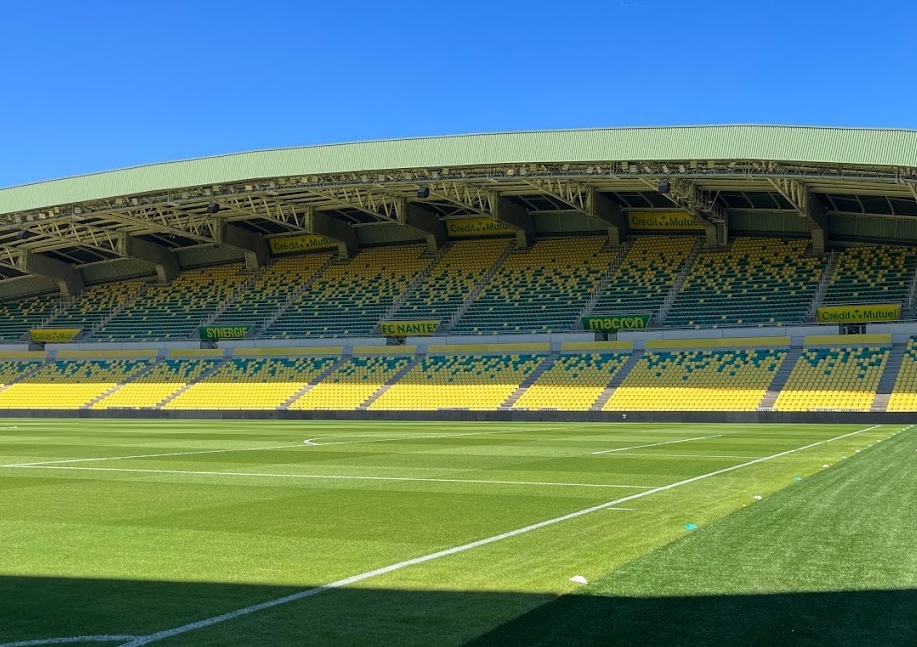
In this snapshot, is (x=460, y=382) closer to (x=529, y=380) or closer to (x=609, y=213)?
(x=529, y=380)

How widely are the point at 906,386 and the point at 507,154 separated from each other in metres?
21.4

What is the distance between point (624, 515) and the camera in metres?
12.2

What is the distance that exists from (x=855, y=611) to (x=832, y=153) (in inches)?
1499

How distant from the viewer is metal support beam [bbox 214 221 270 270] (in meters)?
66.0

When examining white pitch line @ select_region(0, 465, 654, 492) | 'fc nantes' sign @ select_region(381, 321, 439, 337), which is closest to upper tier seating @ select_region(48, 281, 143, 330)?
'fc nantes' sign @ select_region(381, 321, 439, 337)

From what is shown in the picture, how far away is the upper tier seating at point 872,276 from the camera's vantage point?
50312mm

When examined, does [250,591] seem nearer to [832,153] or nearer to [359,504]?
[359,504]

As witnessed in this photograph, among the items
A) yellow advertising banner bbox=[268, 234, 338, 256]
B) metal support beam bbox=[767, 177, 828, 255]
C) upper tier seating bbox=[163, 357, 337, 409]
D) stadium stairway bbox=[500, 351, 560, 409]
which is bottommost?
stadium stairway bbox=[500, 351, 560, 409]

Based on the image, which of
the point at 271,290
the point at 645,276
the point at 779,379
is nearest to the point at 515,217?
the point at 645,276

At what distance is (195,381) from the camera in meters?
60.4

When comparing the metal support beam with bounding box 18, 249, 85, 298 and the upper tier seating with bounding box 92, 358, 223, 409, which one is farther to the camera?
the metal support beam with bounding box 18, 249, 85, 298

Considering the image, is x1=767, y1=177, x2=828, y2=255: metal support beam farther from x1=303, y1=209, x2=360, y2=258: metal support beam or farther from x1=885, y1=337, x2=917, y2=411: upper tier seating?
x1=303, y1=209, x2=360, y2=258: metal support beam

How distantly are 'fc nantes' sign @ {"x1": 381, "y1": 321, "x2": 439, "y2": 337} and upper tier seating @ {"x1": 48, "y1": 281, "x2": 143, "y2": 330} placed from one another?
24.1 meters

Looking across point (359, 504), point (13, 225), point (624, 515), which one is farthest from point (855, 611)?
point (13, 225)
